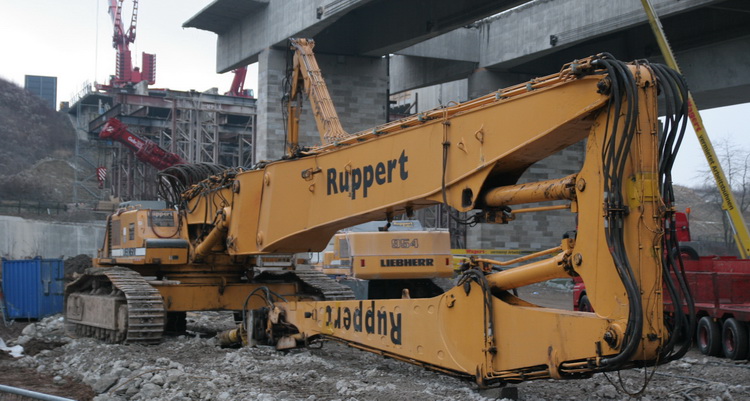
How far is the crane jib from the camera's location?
9.27m

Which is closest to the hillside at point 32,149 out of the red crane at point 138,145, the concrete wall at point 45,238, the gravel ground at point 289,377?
the red crane at point 138,145

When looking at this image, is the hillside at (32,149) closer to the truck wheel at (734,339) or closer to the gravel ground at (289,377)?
the gravel ground at (289,377)

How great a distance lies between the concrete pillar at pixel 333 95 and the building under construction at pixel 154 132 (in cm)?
806

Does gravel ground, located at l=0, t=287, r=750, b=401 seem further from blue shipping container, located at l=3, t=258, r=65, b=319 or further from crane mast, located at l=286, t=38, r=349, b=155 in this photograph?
crane mast, located at l=286, t=38, r=349, b=155

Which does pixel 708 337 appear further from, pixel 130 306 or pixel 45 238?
Result: pixel 45 238

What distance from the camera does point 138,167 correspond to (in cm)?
5434

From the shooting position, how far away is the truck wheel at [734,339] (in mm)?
13312

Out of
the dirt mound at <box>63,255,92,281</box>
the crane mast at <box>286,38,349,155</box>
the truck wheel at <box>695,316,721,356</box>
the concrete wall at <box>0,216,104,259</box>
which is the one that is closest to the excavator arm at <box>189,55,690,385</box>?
the truck wheel at <box>695,316,721,356</box>

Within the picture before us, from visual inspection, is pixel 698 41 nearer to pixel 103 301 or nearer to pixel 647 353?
pixel 103 301

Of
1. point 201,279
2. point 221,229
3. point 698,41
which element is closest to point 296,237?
point 221,229

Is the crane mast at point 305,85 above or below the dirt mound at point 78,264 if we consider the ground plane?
above

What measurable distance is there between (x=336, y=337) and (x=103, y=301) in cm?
602

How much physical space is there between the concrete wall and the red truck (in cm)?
3117

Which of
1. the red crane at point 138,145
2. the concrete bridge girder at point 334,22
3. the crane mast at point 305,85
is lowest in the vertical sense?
the crane mast at point 305,85
